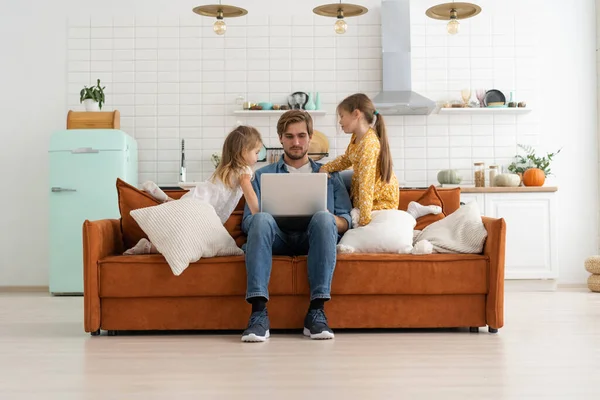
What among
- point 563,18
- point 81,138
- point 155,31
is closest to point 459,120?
point 563,18

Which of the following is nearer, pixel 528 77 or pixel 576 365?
pixel 576 365

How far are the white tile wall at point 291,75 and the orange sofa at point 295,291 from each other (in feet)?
10.7

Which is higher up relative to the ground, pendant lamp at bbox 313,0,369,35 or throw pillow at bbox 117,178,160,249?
pendant lamp at bbox 313,0,369,35

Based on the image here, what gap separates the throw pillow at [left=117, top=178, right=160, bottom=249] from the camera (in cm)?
361

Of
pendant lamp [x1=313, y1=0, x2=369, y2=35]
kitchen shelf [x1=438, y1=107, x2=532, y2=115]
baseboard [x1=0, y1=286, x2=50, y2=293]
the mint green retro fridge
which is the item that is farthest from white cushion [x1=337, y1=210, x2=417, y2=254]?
baseboard [x1=0, y1=286, x2=50, y2=293]

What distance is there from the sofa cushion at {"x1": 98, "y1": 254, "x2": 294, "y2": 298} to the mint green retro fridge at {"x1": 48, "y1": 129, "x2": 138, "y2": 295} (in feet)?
8.37

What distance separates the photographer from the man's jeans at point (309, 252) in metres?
3.10

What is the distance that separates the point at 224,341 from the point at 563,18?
4.96 meters

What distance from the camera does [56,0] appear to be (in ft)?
21.3

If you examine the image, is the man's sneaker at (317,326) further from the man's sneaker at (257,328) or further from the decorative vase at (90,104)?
the decorative vase at (90,104)

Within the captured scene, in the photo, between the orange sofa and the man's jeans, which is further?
the orange sofa

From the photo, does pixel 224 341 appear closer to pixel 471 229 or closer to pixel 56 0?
pixel 471 229

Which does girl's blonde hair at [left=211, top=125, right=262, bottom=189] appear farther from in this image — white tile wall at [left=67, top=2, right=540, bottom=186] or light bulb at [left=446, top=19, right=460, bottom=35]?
white tile wall at [left=67, top=2, right=540, bottom=186]

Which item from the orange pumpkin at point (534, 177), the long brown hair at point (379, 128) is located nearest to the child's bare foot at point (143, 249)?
the long brown hair at point (379, 128)
